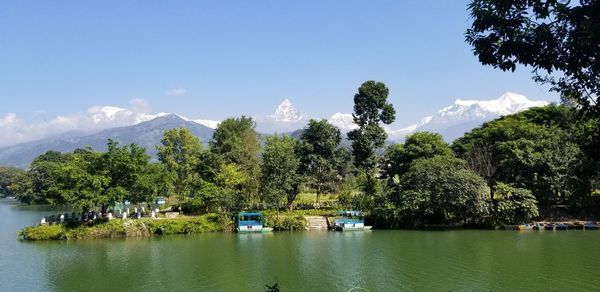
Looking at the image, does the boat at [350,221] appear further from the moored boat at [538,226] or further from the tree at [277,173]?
the moored boat at [538,226]

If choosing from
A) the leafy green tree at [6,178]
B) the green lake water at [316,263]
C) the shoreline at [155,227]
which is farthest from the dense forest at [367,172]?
the leafy green tree at [6,178]

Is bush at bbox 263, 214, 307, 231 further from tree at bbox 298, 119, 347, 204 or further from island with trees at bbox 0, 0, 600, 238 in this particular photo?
tree at bbox 298, 119, 347, 204

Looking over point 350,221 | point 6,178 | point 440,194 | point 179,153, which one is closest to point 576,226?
point 440,194

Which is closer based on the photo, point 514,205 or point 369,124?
point 514,205

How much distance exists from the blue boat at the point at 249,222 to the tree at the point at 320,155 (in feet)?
28.1

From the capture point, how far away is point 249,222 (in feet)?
121

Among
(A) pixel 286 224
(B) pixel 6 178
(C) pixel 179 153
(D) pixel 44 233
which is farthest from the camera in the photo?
(B) pixel 6 178

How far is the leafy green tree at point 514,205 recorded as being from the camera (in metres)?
35.2

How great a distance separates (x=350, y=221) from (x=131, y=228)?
54.6 ft

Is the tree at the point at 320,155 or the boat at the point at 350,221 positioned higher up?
the tree at the point at 320,155

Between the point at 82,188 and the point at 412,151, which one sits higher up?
the point at 412,151

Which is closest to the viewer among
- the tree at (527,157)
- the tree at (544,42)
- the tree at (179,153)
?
the tree at (544,42)

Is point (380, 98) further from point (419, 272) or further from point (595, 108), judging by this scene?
point (595, 108)

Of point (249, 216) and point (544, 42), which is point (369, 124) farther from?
point (544, 42)
